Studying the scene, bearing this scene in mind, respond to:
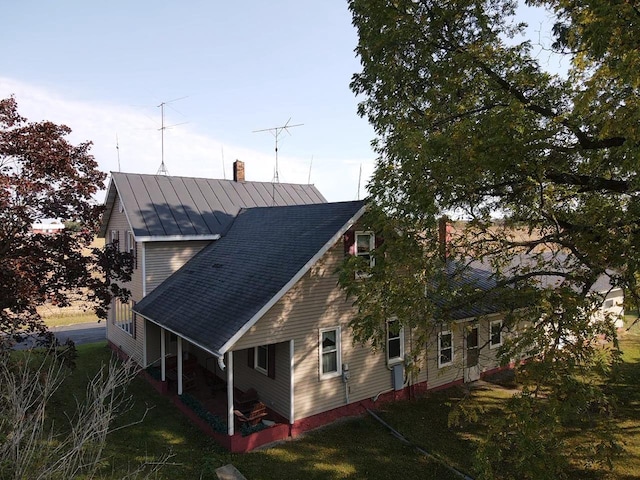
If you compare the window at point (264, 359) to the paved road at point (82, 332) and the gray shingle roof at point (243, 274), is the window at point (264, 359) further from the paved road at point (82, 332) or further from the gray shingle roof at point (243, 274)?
the paved road at point (82, 332)

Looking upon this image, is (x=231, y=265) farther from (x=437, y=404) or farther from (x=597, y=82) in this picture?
(x=597, y=82)

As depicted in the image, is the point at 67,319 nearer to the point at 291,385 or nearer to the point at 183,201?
the point at 183,201

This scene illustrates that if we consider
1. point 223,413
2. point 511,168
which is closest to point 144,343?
point 223,413

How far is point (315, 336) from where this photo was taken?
41.4ft

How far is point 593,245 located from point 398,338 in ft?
26.0

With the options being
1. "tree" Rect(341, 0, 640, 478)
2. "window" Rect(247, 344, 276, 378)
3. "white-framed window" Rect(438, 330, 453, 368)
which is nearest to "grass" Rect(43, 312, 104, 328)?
"window" Rect(247, 344, 276, 378)

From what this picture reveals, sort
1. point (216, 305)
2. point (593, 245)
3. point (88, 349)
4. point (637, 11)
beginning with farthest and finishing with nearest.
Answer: point (88, 349) → point (216, 305) → point (593, 245) → point (637, 11)

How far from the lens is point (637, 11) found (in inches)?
242

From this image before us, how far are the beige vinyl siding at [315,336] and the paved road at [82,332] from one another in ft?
56.1

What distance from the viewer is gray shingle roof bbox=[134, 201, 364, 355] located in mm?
11602

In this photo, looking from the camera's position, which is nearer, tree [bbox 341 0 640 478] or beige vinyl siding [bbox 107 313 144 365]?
tree [bbox 341 0 640 478]

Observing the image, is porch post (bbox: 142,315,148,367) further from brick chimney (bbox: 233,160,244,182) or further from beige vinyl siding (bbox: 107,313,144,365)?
brick chimney (bbox: 233,160,244,182)

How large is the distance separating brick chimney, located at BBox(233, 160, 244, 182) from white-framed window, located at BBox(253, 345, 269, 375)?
12.6m

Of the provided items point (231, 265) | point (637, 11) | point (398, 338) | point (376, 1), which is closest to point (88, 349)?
point (231, 265)
